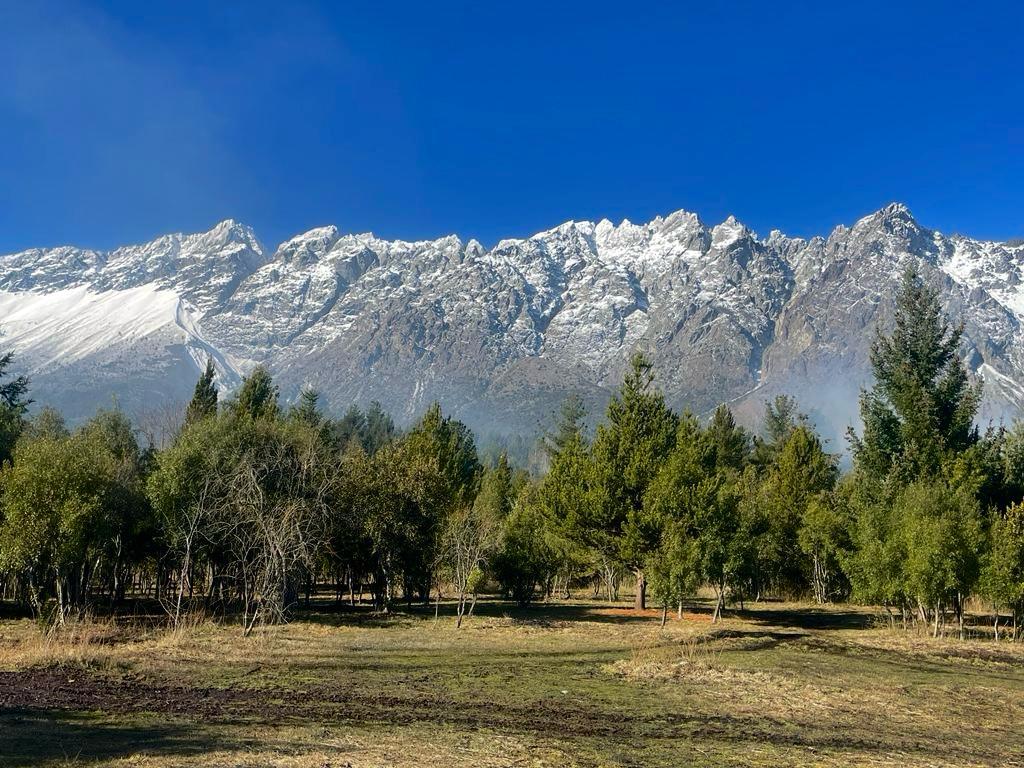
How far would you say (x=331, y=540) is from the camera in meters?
37.1

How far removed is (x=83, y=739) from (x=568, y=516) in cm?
3197

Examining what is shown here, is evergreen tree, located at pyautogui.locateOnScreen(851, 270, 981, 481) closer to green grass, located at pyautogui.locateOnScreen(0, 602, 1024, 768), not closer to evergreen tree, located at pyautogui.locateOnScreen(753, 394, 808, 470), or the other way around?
green grass, located at pyautogui.locateOnScreen(0, 602, 1024, 768)

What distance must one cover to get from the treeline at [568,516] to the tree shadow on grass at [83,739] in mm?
14651

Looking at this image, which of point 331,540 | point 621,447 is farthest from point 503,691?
point 621,447

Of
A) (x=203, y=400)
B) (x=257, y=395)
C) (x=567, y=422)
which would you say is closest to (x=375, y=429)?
(x=567, y=422)

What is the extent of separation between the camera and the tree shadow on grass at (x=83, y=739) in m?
10.8

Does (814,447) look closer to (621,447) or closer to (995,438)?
(995,438)

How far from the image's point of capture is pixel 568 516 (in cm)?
4200

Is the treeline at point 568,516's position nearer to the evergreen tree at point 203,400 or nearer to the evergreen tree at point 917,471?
the evergreen tree at point 917,471

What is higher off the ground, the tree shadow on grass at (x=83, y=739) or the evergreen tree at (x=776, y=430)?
the evergreen tree at (x=776, y=430)

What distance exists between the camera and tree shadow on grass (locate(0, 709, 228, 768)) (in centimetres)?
1078

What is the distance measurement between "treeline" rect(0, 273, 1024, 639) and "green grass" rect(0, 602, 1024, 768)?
3.75 metres

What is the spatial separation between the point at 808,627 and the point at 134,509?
34.2 m

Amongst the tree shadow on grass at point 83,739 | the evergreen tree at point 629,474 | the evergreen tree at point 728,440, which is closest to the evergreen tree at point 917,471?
the evergreen tree at point 629,474
